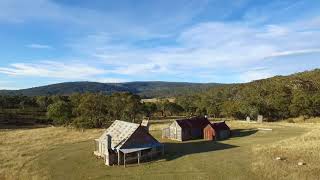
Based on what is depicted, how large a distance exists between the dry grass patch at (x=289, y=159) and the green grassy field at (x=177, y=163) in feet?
0.30

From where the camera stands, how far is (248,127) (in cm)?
7844

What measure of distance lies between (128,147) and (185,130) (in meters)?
20.1

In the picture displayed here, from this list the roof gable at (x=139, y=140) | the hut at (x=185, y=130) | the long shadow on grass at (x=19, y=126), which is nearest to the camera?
the roof gable at (x=139, y=140)

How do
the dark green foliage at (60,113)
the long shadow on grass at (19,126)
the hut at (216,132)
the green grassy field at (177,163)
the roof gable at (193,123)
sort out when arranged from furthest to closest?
the long shadow on grass at (19,126) < the dark green foliage at (60,113) < the roof gable at (193,123) < the hut at (216,132) < the green grassy field at (177,163)

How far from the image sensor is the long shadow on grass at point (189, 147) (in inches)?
2030

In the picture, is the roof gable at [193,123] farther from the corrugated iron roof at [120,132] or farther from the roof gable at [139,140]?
the roof gable at [139,140]

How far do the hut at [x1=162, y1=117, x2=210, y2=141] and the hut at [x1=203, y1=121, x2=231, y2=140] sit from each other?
1.73 m

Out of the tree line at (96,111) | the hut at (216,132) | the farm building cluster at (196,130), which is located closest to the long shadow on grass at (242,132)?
the hut at (216,132)

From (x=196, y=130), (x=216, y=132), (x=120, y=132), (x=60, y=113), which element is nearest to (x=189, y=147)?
(x=216, y=132)

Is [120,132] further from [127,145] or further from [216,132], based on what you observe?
[216,132]

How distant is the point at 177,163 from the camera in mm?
45250

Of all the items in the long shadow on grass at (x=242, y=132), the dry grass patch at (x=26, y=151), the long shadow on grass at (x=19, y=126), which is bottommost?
the dry grass patch at (x=26, y=151)

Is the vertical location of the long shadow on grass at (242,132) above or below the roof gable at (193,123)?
below

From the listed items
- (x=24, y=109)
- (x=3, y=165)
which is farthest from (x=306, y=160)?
(x=24, y=109)
